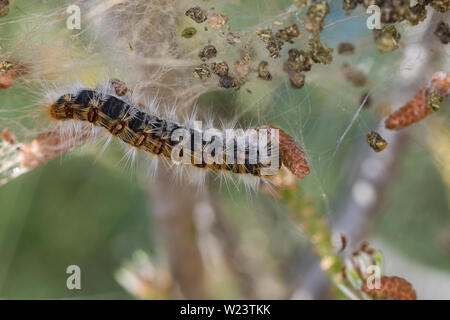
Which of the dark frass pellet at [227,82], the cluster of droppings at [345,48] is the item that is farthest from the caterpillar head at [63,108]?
the cluster of droppings at [345,48]

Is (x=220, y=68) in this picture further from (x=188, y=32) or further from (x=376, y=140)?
(x=376, y=140)

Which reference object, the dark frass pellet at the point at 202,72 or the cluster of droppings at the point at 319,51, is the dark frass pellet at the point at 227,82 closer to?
the dark frass pellet at the point at 202,72

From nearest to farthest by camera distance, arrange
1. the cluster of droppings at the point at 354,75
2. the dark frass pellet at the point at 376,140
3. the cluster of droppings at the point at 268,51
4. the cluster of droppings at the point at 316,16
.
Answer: the cluster of droppings at the point at 316,16
the cluster of droppings at the point at 268,51
the dark frass pellet at the point at 376,140
the cluster of droppings at the point at 354,75

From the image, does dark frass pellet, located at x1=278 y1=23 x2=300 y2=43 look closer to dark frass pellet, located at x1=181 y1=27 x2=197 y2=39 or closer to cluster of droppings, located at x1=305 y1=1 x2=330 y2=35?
cluster of droppings, located at x1=305 y1=1 x2=330 y2=35

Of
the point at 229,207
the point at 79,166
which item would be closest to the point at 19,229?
the point at 79,166

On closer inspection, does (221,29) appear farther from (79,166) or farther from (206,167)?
(79,166)
